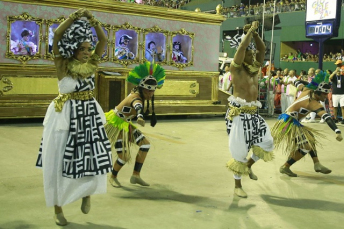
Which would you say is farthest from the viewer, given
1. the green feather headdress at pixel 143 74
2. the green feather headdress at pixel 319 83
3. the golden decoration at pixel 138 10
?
the golden decoration at pixel 138 10

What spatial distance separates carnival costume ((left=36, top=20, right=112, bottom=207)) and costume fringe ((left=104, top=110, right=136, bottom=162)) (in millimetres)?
1381

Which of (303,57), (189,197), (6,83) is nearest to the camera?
(189,197)

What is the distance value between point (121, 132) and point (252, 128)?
157cm

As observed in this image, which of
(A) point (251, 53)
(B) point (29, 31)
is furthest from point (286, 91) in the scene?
(A) point (251, 53)

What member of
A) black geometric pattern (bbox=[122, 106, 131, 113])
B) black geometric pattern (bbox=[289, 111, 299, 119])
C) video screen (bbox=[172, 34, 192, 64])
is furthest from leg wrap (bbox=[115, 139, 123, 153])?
video screen (bbox=[172, 34, 192, 64])

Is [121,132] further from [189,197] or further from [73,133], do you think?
[73,133]

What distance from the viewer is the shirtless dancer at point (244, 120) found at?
207 inches

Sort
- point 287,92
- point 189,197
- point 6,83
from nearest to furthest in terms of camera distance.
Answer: point 189,197 < point 6,83 < point 287,92

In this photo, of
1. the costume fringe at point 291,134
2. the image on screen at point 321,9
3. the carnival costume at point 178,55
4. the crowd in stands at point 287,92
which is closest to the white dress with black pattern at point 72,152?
the costume fringe at point 291,134

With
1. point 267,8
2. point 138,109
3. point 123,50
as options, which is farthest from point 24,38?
point 267,8

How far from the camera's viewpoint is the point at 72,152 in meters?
4.02

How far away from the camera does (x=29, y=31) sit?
37.5ft

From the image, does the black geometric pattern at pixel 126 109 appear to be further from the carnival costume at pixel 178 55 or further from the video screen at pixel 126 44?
the carnival costume at pixel 178 55

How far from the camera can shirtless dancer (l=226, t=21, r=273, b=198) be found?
527cm
